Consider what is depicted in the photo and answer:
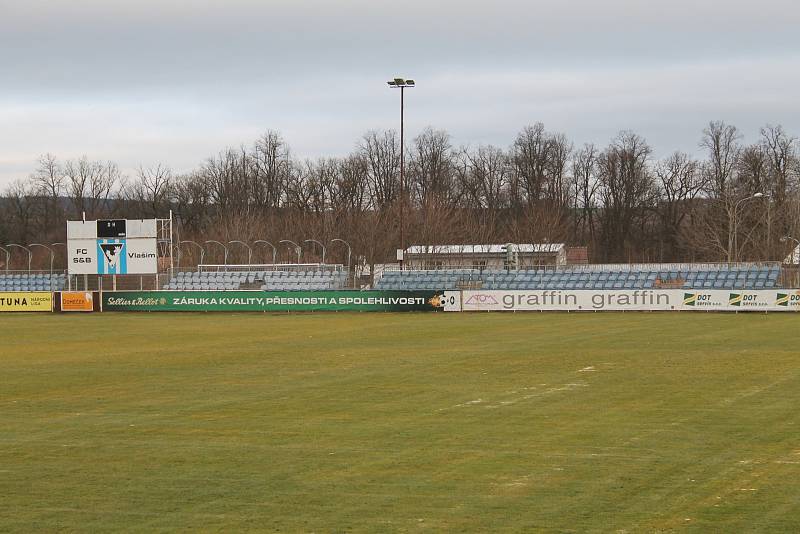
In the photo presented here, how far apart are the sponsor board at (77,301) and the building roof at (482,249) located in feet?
117

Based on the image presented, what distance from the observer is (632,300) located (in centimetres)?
5384

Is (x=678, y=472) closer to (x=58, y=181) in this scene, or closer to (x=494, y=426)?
(x=494, y=426)

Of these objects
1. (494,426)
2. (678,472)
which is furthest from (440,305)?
(678,472)

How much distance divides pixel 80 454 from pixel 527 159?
355 ft

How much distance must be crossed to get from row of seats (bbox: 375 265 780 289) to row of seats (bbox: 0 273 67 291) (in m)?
21.8

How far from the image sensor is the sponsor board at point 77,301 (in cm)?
6356

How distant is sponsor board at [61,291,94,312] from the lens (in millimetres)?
63562

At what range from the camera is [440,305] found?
5728 centimetres

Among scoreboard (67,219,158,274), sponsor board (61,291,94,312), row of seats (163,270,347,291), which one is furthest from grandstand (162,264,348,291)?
sponsor board (61,291,94,312)

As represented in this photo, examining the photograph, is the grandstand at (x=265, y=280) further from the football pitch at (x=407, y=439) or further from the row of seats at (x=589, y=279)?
the football pitch at (x=407, y=439)

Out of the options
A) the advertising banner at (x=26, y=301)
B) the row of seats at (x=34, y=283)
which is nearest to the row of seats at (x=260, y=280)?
the advertising banner at (x=26, y=301)

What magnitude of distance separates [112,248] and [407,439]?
51.7 meters

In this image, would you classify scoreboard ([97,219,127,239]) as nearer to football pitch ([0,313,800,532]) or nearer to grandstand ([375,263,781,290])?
grandstand ([375,263,781,290])

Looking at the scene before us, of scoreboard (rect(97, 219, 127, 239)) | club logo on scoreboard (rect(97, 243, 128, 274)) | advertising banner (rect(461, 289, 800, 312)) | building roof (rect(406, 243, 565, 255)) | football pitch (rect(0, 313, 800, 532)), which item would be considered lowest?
football pitch (rect(0, 313, 800, 532))
